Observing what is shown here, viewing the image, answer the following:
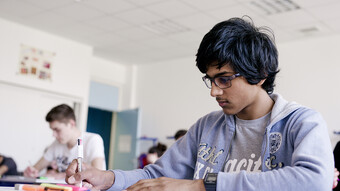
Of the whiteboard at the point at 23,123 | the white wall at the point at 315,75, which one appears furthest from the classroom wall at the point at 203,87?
the whiteboard at the point at 23,123

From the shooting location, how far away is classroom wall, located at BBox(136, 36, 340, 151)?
5594mm

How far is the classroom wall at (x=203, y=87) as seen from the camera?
559 cm

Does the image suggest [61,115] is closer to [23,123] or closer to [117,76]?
[23,123]

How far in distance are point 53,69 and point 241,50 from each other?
5.49 meters

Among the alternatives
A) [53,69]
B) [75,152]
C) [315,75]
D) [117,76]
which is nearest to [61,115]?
[75,152]

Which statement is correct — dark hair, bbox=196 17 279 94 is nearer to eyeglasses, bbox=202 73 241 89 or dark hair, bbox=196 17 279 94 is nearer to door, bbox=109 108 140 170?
eyeglasses, bbox=202 73 241 89

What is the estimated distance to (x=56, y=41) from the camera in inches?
254

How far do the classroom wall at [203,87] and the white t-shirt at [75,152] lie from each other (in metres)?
3.17

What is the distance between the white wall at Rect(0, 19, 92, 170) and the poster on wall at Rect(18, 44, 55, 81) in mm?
61

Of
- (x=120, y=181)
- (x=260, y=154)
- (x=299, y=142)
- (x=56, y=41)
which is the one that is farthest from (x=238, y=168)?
(x=56, y=41)

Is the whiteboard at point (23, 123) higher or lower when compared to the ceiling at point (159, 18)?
lower

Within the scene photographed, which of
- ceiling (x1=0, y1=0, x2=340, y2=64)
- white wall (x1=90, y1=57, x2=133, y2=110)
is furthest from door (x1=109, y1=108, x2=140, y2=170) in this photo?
ceiling (x1=0, y1=0, x2=340, y2=64)

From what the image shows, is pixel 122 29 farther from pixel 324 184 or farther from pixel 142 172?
pixel 324 184

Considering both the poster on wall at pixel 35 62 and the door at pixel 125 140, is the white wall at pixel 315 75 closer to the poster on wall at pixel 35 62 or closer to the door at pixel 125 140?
the door at pixel 125 140
